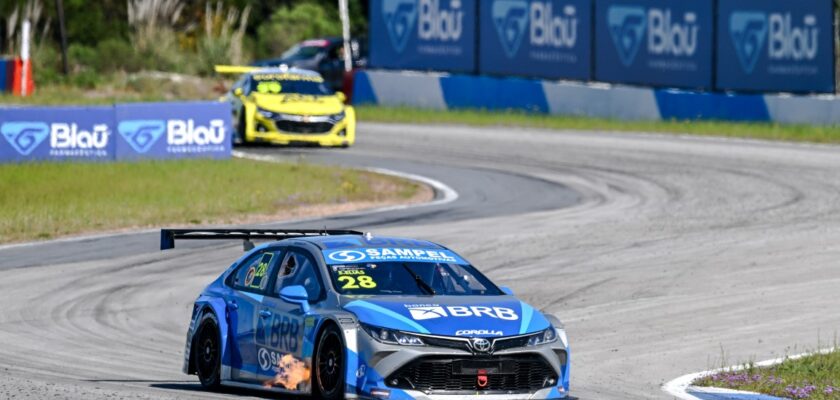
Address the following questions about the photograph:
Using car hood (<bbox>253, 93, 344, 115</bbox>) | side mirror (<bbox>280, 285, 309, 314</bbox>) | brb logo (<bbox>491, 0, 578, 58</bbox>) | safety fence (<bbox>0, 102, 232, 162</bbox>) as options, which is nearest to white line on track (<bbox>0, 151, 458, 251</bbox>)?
car hood (<bbox>253, 93, 344, 115</bbox>)

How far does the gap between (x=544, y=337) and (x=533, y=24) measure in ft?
92.6

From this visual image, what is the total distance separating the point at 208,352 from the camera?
12391mm

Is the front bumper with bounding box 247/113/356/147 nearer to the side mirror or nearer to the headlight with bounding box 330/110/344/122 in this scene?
the headlight with bounding box 330/110/344/122

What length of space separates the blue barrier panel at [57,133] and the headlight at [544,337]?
1781 cm

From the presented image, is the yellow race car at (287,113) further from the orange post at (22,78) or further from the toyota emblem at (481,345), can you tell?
the toyota emblem at (481,345)

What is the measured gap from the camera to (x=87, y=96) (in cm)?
4316

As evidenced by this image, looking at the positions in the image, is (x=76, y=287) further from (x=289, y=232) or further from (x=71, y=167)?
(x=71, y=167)

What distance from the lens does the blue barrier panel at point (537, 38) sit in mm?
37281

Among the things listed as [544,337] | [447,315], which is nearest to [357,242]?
[447,315]

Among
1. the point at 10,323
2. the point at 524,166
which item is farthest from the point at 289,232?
the point at 524,166

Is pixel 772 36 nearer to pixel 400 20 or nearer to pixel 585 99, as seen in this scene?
pixel 585 99

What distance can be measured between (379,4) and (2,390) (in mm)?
31574

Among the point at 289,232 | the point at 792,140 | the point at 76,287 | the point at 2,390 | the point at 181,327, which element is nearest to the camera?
the point at 2,390

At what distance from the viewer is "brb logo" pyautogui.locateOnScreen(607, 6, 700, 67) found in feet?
115
